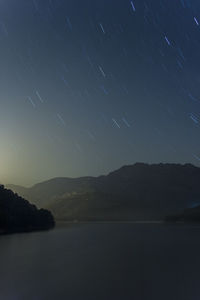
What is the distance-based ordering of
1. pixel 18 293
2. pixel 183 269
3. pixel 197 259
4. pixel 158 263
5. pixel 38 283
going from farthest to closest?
pixel 197 259
pixel 158 263
pixel 183 269
pixel 38 283
pixel 18 293

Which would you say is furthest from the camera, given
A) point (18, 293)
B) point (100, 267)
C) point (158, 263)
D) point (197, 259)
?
point (197, 259)

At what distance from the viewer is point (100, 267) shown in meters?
58.0

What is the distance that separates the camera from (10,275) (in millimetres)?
48500

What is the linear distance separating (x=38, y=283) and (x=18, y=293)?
626 cm

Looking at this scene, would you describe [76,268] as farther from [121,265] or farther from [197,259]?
[197,259]

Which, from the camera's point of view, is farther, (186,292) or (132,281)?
(132,281)

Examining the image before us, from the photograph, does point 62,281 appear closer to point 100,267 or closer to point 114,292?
point 114,292

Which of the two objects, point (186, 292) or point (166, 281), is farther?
point (166, 281)

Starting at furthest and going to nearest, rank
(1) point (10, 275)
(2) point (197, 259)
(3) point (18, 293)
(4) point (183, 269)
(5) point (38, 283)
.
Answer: (2) point (197, 259), (4) point (183, 269), (1) point (10, 275), (5) point (38, 283), (3) point (18, 293)

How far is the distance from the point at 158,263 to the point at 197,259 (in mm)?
10473

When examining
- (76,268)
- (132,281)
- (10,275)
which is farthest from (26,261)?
(132,281)

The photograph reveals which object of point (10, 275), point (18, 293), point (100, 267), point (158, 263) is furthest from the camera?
point (158, 263)

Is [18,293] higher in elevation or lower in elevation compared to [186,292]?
higher

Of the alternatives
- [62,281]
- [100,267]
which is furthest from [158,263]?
[62,281]
